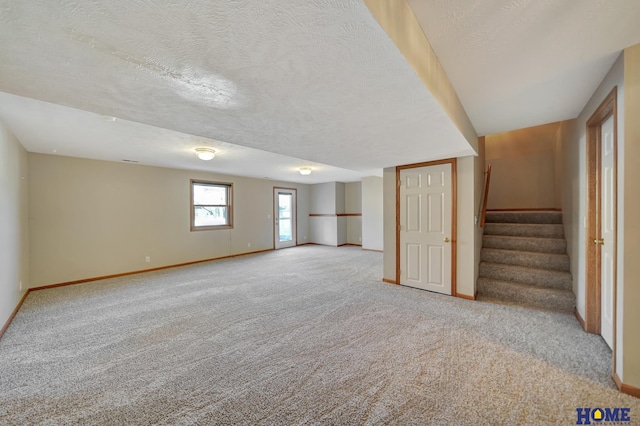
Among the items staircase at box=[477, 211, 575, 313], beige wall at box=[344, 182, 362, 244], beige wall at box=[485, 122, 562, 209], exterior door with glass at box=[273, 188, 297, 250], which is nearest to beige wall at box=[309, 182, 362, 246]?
beige wall at box=[344, 182, 362, 244]

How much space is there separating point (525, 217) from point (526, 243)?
639mm

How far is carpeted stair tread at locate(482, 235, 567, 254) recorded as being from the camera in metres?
3.65

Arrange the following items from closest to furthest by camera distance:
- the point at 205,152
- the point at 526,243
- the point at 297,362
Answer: the point at 297,362
the point at 526,243
the point at 205,152

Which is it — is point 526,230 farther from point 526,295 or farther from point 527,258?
point 526,295

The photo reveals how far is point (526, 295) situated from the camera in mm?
3299

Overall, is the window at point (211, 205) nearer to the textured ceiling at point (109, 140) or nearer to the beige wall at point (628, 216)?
the textured ceiling at point (109, 140)

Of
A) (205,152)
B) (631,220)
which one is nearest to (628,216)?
(631,220)

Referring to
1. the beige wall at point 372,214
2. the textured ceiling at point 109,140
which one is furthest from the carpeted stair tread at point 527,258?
the textured ceiling at point 109,140

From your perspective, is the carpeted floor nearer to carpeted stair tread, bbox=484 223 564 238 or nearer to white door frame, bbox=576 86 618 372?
white door frame, bbox=576 86 618 372

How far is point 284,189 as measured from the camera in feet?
27.8

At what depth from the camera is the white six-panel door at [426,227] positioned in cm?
375

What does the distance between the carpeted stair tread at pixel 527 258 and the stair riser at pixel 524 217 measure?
0.76m

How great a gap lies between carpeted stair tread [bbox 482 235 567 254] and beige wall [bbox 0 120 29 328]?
21.1 ft

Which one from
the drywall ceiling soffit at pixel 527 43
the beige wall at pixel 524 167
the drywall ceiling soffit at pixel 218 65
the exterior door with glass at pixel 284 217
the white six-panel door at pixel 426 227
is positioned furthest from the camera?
the exterior door with glass at pixel 284 217
